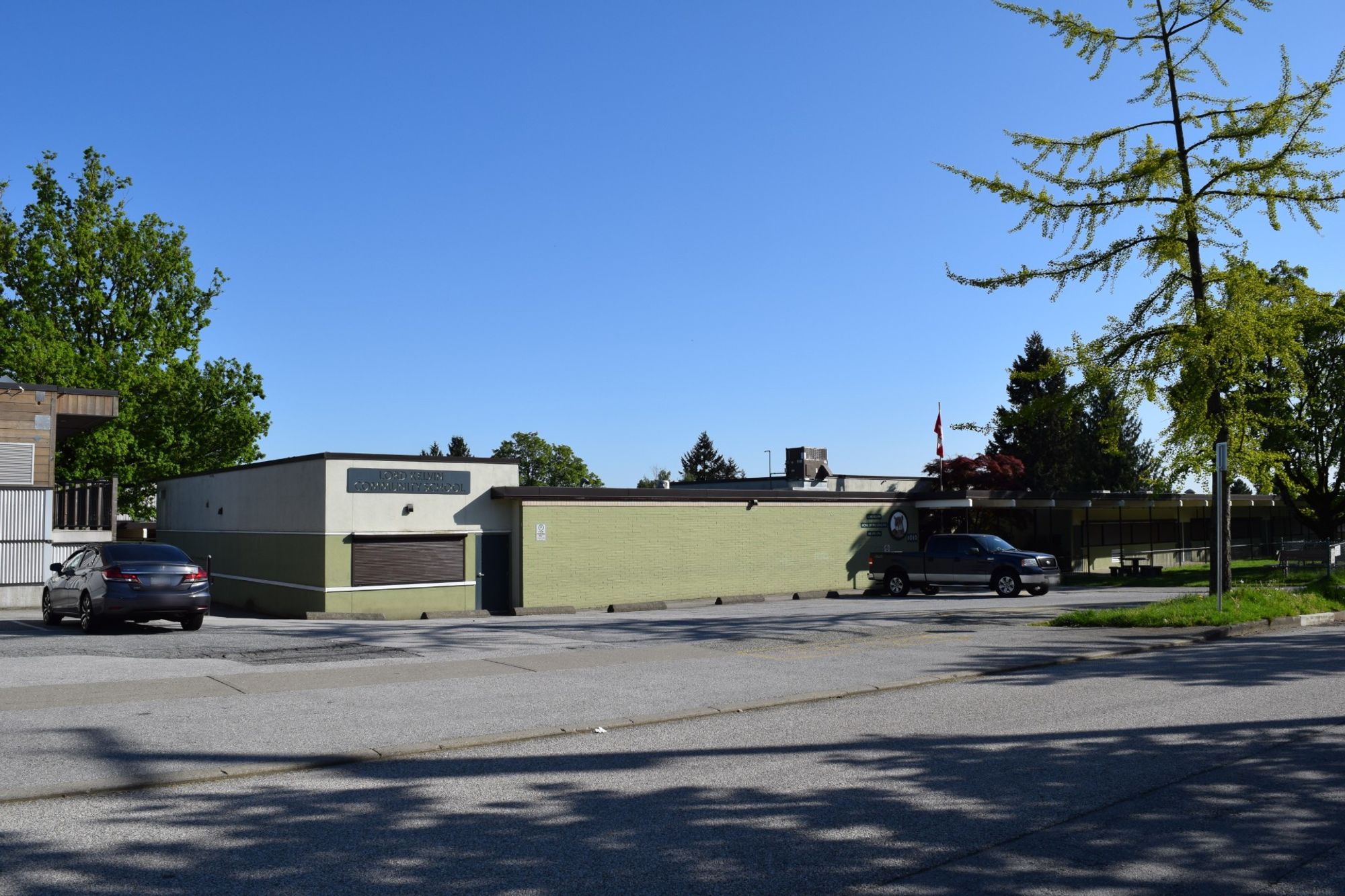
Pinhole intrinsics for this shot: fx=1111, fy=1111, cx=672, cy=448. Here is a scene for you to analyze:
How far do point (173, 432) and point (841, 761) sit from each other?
4222 centimetres

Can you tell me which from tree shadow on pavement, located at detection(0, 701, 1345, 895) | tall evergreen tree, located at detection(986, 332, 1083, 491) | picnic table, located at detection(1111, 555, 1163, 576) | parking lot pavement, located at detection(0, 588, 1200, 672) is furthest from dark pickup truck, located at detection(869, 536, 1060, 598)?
tall evergreen tree, located at detection(986, 332, 1083, 491)

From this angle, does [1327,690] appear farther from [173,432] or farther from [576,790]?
[173,432]

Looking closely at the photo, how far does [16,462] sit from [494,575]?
1195cm

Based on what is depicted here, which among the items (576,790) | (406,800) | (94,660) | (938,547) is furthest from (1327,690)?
(938,547)

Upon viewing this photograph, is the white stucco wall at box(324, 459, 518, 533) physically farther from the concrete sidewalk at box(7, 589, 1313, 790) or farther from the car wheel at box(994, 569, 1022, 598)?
the car wheel at box(994, 569, 1022, 598)

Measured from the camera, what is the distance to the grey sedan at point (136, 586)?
1772 centimetres

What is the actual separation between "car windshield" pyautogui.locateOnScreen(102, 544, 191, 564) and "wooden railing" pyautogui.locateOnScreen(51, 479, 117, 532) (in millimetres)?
10897

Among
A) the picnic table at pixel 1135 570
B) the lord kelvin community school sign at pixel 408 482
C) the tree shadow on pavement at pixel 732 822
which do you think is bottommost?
the picnic table at pixel 1135 570

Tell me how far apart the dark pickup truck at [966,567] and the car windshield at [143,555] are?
2084 centimetres

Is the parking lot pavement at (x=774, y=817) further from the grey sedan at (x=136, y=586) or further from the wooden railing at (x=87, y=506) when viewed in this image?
the wooden railing at (x=87, y=506)

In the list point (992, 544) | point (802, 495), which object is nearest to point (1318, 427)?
point (992, 544)

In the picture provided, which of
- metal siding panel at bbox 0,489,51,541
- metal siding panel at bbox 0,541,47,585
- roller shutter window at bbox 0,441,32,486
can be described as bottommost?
metal siding panel at bbox 0,541,47,585

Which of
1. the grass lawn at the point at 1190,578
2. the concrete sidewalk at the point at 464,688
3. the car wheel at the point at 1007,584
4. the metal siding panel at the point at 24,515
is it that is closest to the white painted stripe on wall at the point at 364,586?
the metal siding panel at the point at 24,515

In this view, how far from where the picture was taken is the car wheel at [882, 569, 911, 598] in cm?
3322
